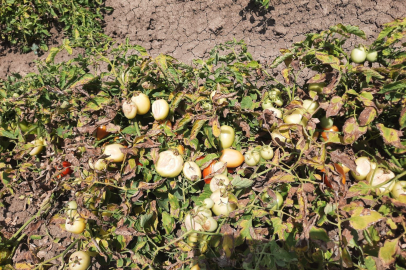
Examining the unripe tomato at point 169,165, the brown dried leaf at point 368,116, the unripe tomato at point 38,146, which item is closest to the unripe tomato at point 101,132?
the unripe tomato at point 169,165

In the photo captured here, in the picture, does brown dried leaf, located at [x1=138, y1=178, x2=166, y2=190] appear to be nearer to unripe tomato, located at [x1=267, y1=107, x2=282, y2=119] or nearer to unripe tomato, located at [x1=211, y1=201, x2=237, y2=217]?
unripe tomato, located at [x1=211, y1=201, x2=237, y2=217]

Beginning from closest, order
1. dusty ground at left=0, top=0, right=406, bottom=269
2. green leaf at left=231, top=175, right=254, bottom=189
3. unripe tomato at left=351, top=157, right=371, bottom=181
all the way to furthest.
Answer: green leaf at left=231, top=175, right=254, bottom=189
unripe tomato at left=351, top=157, right=371, bottom=181
dusty ground at left=0, top=0, right=406, bottom=269

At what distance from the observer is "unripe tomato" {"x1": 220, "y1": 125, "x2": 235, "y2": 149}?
64.8 inches

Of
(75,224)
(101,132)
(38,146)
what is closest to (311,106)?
(101,132)

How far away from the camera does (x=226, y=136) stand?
5.40 feet

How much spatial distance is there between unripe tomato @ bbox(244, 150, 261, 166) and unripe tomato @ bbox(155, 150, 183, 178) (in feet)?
1.33

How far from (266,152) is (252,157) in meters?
0.09

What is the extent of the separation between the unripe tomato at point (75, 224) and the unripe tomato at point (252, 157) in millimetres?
1063

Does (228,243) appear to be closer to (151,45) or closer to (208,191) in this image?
(208,191)

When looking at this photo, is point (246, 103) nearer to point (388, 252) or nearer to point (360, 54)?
point (360, 54)

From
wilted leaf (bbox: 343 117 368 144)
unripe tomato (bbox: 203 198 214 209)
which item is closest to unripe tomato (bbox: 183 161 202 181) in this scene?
unripe tomato (bbox: 203 198 214 209)

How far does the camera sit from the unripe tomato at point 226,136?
165 centimetres

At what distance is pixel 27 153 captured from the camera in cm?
211

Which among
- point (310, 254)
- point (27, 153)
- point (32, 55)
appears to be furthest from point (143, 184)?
point (32, 55)
